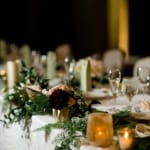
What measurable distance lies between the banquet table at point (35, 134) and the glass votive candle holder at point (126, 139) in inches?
4.5

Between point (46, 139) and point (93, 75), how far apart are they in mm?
1471

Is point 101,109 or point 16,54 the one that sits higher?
point 16,54

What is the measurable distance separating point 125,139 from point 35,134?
60 cm

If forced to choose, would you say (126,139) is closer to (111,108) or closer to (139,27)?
(111,108)

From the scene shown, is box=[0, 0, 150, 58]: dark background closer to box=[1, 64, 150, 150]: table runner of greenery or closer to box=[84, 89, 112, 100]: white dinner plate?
box=[84, 89, 112, 100]: white dinner plate

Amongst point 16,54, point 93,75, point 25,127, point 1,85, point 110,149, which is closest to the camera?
point 110,149

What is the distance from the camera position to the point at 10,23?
7418 mm

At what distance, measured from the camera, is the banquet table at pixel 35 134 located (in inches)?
81.9

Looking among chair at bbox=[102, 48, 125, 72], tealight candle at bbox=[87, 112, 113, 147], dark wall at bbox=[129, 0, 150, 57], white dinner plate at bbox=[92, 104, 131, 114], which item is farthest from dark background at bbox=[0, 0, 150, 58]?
tealight candle at bbox=[87, 112, 113, 147]

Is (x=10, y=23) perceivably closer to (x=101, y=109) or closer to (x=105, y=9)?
(x=105, y=9)

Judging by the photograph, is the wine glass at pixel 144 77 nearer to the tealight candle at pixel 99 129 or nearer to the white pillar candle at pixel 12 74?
the white pillar candle at pixel 12 74

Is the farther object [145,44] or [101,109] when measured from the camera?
[145,44]

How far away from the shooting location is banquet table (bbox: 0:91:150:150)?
2.08 m

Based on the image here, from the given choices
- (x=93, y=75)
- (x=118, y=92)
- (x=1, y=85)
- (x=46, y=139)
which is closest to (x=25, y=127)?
(x=46, y=139)
